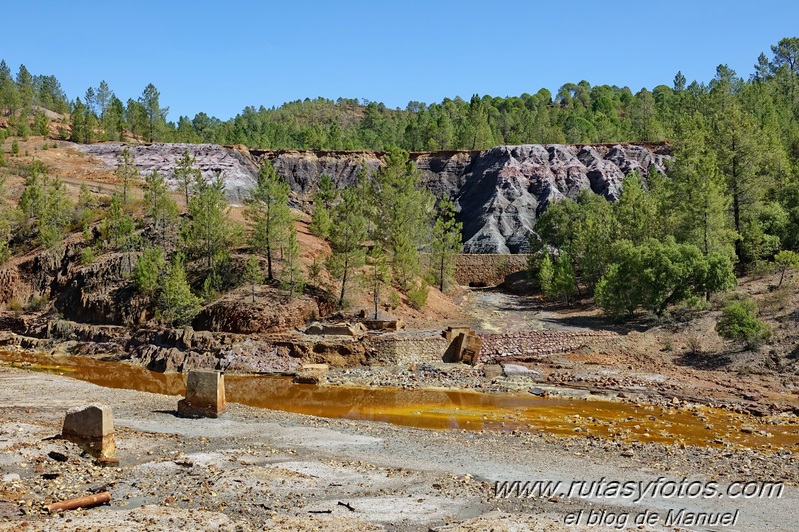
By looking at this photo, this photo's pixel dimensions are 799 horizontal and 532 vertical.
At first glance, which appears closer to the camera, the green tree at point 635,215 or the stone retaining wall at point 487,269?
the green tree at point 635,215

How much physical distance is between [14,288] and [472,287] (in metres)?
43.3

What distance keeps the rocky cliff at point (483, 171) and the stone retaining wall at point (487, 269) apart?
376 centimetres

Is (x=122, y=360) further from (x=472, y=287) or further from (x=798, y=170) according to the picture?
(x=798, y=170)

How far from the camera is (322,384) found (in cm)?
3581

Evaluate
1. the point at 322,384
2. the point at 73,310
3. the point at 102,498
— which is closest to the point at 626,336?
the point at 322,384

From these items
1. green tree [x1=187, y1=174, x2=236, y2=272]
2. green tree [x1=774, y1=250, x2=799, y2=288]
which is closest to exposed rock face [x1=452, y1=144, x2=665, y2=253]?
green tree [x1=774, y1=250, x2=799, y2=288]

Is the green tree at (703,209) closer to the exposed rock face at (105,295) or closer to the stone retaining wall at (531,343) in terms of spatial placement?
the stone retaining wall at (531,343)

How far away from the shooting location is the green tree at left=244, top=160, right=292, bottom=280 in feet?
156

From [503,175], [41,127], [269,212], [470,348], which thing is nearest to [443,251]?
[269,212]

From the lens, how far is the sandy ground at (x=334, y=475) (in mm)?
14875

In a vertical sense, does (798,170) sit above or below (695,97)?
below

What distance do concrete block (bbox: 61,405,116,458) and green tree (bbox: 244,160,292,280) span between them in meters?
29.5

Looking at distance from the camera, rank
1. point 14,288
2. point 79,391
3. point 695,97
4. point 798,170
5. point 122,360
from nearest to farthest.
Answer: point 79,391 → point 122,360 → point 14,288 → point 798,170 → point 695,97

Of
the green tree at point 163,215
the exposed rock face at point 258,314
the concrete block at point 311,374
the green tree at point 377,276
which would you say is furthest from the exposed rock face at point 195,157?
the concrete block at point 311,374
